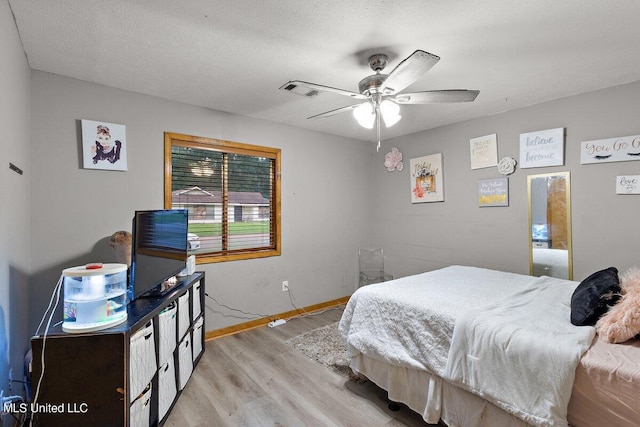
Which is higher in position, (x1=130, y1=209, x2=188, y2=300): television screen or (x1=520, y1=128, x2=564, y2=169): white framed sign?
(x1=520, y1=128, x2=564, y2=169): white framed sign

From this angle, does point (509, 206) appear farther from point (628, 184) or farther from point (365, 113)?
point (365, 113)

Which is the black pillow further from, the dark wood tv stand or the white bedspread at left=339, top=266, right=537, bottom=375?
the dark wood tv stand

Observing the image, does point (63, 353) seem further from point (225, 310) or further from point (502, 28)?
point (502, 28)

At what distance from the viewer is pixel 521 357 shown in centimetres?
141

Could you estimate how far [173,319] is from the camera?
6.52 feet

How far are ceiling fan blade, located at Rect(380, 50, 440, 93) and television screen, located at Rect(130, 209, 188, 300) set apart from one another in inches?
67.3

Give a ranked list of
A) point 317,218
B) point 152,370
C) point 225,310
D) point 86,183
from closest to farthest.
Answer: point 152,370 < point 86,183 < point 225,310 < point 317,218

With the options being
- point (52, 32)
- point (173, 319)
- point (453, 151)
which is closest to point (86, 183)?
point (52, 32)

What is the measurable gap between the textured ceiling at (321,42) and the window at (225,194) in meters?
0.60

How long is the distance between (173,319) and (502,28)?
106 inches

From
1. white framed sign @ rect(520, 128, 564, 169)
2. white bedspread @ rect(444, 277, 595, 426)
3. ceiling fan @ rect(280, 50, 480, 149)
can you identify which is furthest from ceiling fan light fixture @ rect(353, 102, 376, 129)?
white framed sign @ rect(520, 128, 564, 169)

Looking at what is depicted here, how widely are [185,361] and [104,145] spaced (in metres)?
1.83

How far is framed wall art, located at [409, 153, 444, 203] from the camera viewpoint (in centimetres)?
372

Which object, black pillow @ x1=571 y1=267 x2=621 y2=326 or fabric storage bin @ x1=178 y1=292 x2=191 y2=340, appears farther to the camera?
fabric storage bin @ x1=178 y1=292 x2=191 y2=340
